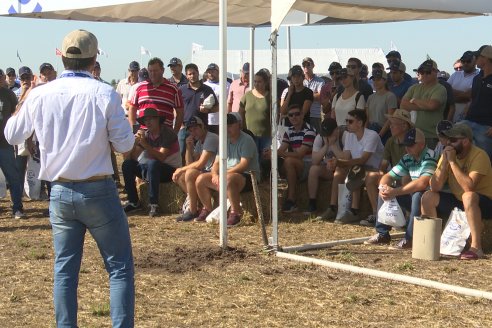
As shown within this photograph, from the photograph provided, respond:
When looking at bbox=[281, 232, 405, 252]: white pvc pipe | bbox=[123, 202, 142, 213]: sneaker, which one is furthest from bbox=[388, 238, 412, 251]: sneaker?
bbox=[123, 202, 142, 213]: sneaker

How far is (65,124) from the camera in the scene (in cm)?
477

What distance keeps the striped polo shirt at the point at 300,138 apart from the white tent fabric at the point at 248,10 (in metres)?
1.40

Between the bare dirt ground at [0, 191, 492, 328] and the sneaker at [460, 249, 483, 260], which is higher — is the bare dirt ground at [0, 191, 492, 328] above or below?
below

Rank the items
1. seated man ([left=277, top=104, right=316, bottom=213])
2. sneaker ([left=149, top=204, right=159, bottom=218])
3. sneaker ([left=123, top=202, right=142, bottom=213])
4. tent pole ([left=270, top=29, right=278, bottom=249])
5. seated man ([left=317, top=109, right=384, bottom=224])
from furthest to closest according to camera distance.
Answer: sneaker ([left=123, top=202, right=142, bottom=213]), sneaker ([left=149, top=204, right=159, bottom=218]), seated man ([left=277, top=104, right=316, bottom=213]), seated man ([left=317, top=109, right=384, bottom=224]), tent pole ([left=270, top=29, right=278, bottom=249])

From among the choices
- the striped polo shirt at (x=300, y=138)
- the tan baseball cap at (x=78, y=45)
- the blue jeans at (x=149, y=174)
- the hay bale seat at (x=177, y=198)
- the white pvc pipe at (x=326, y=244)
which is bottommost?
the white pvc pipe at (x=326, y=244)

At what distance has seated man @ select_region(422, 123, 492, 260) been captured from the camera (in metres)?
8.17

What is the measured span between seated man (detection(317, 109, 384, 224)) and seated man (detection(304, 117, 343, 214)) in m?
0.15

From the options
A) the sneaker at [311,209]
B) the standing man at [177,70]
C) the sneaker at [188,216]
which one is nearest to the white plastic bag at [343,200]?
the sneaker at [311,209]

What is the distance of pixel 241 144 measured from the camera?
1021 centimetres

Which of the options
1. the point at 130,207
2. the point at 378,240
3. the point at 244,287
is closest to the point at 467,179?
the point at 378,240

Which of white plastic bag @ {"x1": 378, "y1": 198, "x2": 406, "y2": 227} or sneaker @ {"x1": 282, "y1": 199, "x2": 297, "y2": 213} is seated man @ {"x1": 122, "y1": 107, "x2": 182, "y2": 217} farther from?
white plastic bag @ {"x1": 378, "y1": 198, "x2": 406, "y2": 227}

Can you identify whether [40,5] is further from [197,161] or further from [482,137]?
[482,137]

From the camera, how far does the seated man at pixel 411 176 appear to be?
28.3 feet

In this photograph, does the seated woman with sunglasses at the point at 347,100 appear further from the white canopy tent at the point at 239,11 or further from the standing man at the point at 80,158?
the standing man at the point at 80,158
